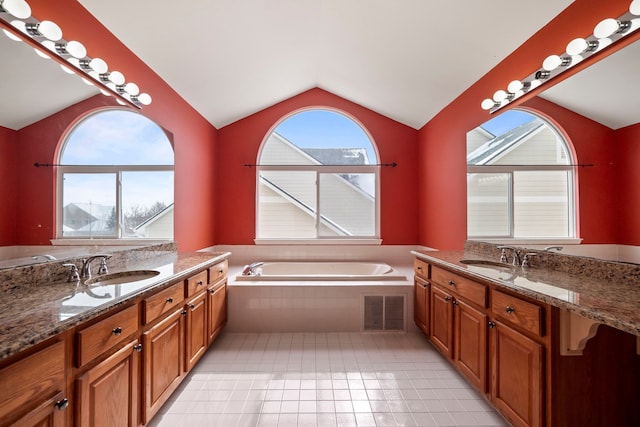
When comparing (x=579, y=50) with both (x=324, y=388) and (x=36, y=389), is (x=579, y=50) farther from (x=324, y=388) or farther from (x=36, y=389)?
(x=36, y=389)

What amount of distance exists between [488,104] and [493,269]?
141 cm

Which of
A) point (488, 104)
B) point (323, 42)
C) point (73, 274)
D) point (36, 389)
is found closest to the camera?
point (36, 389)

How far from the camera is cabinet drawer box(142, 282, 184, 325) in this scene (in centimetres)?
140

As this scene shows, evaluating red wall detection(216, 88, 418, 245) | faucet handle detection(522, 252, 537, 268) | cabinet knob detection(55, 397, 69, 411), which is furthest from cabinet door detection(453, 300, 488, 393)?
red wall detection(216, 88, 418, 245)

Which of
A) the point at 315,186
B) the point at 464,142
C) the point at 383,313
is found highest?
the point at 464,142

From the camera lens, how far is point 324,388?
6.16 ft

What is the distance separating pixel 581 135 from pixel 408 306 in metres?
1.86

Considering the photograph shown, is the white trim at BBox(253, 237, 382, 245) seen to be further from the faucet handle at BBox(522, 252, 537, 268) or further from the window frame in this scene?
the faucet handle at BBox(522, 252, 537, 268)

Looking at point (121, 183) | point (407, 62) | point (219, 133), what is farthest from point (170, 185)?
point (407, 62)

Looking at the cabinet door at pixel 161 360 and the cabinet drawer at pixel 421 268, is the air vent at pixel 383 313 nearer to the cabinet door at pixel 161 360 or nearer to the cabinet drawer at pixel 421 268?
the cabinet drawer at pixel 421 268

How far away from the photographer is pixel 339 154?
4.00 metres

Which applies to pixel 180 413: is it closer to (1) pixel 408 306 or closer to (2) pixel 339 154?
(1) pixel 408 306

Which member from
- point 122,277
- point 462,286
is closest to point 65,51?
point 122,277

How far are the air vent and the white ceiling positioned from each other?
85.9 inches
